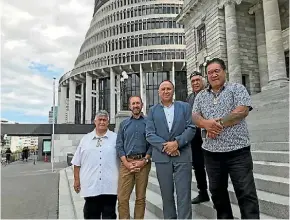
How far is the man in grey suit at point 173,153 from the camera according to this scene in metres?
3.70

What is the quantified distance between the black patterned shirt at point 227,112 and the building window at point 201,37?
72.2 ft

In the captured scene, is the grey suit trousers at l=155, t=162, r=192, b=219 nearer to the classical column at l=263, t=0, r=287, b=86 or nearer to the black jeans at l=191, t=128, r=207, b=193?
the black jeans at l=191, t=128, r=207, b=193

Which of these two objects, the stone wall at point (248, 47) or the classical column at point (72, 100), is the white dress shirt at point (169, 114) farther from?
the classical column at point (72, 100)

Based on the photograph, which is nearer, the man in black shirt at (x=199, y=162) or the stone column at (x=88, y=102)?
the man in black shirt at (x=199, y=162)

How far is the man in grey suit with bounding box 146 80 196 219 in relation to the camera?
3.70 metres

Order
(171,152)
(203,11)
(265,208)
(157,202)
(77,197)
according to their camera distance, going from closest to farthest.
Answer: (171,152) → (265,208) → (157,202) → (77,197) → (203,11)

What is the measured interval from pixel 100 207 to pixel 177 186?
1160mm

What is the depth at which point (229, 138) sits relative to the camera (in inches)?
125

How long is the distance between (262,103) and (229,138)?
1137 centimetres

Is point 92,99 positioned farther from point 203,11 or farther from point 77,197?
point 77,197

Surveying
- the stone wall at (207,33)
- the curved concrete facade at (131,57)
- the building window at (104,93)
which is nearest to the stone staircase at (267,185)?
the stone wall at (207,33)

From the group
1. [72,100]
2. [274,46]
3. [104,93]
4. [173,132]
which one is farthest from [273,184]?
[72,100]

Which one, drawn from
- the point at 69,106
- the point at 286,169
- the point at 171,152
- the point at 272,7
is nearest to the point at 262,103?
the point at 272,7

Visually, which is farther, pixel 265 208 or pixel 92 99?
pixel 92 99
